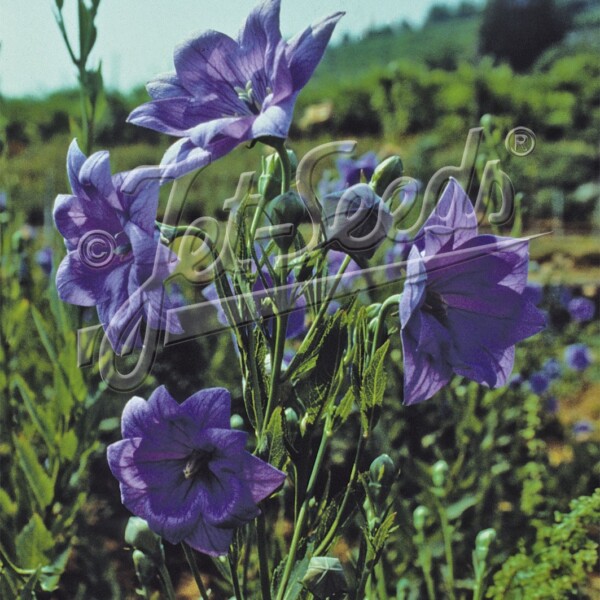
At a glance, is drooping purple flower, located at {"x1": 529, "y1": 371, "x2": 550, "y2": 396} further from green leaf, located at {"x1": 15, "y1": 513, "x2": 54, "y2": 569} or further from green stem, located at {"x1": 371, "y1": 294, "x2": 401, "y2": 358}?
green stem, located at {"x1": 371, "y1": 294, "x2": 401, "y2": 358}

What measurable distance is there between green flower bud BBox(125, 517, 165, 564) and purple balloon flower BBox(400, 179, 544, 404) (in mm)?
319

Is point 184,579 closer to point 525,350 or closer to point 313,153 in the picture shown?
point 525,350

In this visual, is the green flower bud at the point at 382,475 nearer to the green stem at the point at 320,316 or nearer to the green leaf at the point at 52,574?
the green stem at the point at 320,316

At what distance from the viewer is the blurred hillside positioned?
6121 mm

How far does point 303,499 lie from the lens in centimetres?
75

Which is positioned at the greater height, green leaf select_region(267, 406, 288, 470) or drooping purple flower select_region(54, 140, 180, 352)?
drooping purple flower select_region(54, 140, 180, 352)

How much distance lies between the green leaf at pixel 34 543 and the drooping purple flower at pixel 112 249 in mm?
554

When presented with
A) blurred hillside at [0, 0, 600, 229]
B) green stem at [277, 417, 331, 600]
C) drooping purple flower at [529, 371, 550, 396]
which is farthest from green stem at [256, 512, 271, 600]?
blurred hillside at [0, 0, 600, 229]

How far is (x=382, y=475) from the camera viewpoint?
0.75 meters

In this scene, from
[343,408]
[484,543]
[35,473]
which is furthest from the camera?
[35,473]

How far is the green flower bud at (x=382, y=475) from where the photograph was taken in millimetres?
752
